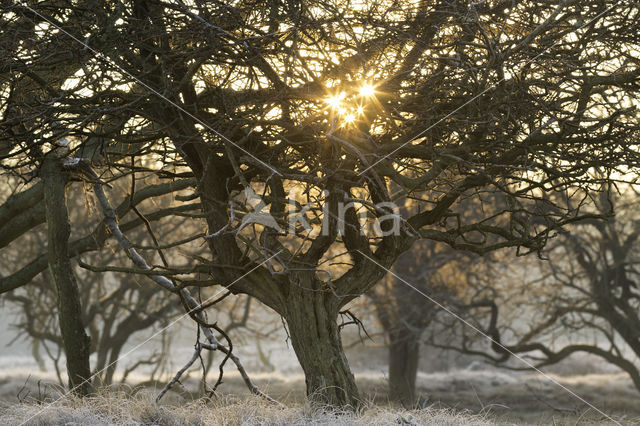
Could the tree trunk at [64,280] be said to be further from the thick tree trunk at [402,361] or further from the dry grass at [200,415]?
the thick tree trunk at [402,361]

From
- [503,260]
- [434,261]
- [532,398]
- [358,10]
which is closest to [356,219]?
[358,10]

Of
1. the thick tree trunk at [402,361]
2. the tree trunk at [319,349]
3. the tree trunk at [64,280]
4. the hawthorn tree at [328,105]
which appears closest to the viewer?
the hawthorn tree at [328,105]

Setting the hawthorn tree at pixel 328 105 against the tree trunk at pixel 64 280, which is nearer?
the hawthorn tree at pixel 328 105

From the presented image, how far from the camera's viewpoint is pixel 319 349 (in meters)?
6.42

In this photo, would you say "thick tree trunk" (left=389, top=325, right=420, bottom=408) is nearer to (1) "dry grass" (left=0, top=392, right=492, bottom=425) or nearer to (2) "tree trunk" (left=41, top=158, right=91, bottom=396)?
(2) "tree trunk" (left=41, top=158, right=91, bottom=396)

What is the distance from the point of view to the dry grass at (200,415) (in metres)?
5.76

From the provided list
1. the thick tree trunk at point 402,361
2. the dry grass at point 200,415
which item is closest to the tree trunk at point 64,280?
the dry grass at point 200,415

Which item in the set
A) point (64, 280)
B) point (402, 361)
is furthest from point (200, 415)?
point (402, 361)

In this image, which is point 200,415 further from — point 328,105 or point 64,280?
point 64,280

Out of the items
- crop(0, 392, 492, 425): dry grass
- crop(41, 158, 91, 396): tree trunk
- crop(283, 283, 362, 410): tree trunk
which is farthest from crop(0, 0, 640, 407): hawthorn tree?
crop(41, 158, 91, 396): tree trunk

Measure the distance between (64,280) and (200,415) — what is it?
10.7 ft

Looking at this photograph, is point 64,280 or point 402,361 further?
point 402,361

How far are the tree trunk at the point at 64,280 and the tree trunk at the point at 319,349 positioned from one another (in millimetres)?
3181

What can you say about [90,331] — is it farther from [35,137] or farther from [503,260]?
[35,137]
